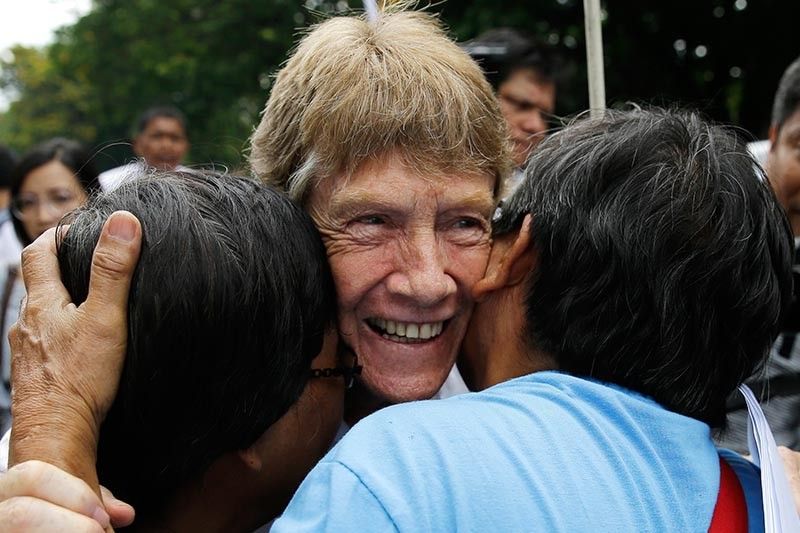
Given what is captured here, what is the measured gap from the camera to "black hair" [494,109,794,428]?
1.62m

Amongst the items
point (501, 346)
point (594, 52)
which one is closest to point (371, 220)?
point (501, 346)

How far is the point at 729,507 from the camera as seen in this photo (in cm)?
155

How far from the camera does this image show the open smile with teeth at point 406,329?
2203 mm

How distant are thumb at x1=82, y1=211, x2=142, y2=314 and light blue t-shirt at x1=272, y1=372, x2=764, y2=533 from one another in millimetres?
491

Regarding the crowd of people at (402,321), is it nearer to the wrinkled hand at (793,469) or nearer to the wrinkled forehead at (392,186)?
the wrinkled forehead at (392,186)

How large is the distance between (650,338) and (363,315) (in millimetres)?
751

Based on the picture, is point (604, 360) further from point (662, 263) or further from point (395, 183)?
point (395, 183)

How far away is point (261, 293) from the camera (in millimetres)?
1706

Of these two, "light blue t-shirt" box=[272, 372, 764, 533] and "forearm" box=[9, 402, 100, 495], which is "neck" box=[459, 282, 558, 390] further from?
"forearm" box=[9, 402, 100, 495]

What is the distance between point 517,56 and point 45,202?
2.79m

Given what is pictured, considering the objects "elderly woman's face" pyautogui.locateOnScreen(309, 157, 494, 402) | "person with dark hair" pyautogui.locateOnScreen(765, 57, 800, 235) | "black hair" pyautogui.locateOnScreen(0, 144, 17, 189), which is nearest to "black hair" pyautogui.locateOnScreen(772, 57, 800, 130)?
"person with dark hair" pyautogui.locateOnScreen(765, 57, 800, 235)

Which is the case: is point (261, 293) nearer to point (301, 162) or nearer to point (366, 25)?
point (301, 162)

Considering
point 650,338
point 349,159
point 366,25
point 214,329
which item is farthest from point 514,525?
point 366,25

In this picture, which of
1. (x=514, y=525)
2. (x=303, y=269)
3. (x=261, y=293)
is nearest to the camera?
(x=514, y=525)
